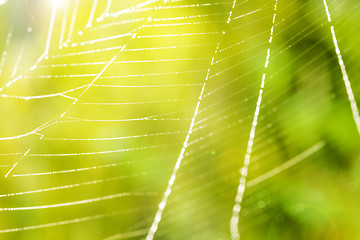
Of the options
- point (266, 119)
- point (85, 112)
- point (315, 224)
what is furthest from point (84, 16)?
point (315, 224)

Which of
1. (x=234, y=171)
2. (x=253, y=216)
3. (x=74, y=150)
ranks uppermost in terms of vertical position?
(x=74, y=150)

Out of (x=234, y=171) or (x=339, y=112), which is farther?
(x=234, y=171)

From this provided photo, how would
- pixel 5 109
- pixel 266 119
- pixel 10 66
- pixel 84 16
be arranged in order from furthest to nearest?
pixel 5 109 < pixel 266 119 < pixel 84 16 < pixel 10 66

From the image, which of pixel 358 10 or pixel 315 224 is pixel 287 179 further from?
pixel 358 10

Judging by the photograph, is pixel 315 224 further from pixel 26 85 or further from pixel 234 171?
pixel 26 85

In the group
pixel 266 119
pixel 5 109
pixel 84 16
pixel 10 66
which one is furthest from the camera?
pixel 5 109

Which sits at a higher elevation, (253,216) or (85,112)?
(85,112)
